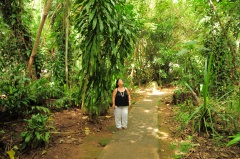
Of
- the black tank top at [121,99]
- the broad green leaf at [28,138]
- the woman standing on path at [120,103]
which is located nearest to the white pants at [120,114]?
the woman standing on path at [120,103]

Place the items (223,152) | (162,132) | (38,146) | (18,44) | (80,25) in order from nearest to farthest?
(223,152) → (38,146) → (80,25) → (162,132) → (18,44)

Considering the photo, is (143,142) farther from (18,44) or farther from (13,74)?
(18,44)

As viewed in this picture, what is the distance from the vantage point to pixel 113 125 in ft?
17.3

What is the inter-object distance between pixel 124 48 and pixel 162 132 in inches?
89.9

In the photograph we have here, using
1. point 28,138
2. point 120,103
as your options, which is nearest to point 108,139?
point 120,103

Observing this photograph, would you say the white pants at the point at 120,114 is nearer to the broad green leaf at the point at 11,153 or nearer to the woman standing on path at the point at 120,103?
the woman standing on path at the point at 120,103

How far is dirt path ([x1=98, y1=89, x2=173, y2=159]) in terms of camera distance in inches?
141

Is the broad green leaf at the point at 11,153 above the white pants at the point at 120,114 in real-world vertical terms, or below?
below

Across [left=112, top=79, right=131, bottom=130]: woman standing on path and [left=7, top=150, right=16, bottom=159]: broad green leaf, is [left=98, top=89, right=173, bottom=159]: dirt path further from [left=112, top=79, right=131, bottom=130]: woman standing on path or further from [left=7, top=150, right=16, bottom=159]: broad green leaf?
[left=7, top=150, right=16, bottom=159]: broad green leaf

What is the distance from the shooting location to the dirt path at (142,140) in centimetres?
357

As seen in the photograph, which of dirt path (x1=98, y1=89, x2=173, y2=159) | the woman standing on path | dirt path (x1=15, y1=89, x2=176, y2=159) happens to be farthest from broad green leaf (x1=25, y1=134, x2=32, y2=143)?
the woman standing on path

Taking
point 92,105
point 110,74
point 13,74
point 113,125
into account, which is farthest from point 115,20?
point 13,74

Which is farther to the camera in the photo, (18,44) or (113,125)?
(18,44)

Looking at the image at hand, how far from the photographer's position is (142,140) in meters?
4.16
